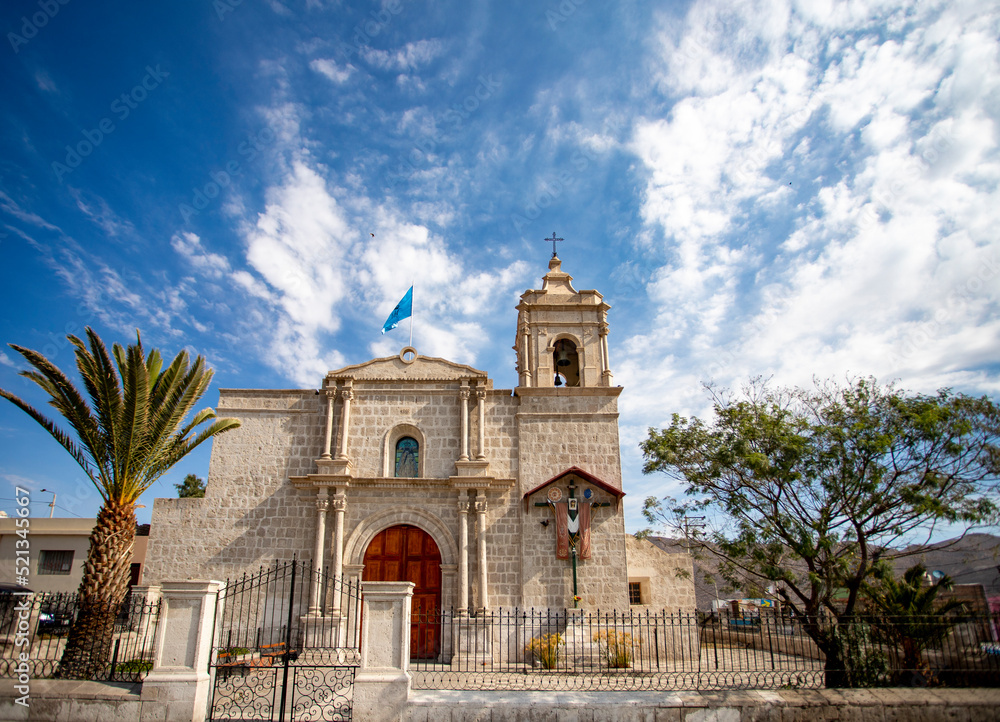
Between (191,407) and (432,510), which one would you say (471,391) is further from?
(191,407)

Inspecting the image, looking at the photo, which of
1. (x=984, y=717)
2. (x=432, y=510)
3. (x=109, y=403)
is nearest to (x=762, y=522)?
(x=984, y=717)

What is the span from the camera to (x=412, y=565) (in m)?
15.1

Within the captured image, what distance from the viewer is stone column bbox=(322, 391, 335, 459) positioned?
51.8 feet

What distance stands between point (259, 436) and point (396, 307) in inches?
213

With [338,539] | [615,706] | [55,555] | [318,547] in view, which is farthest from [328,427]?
[55,555]

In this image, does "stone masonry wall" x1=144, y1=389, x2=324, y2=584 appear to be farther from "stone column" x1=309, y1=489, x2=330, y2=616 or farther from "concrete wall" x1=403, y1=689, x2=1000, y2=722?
"concrete wall" x1=403, y1=689, x2=1000, y2=722

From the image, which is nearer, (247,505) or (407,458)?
(247,505)

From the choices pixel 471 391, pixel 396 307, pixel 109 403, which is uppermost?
pixel 396 307

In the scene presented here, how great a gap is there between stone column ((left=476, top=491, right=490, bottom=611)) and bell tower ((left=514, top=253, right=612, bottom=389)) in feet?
11.3

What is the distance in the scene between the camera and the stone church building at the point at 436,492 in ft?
48.5

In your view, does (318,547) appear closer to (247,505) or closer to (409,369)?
(247,505)

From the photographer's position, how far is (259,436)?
16.2 m

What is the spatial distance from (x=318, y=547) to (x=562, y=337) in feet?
29.1

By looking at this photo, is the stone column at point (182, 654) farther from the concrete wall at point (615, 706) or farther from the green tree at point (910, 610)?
the green tree at point (910, 610)
